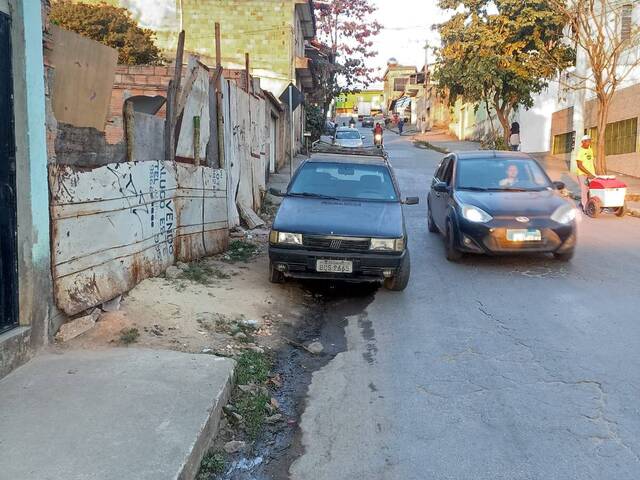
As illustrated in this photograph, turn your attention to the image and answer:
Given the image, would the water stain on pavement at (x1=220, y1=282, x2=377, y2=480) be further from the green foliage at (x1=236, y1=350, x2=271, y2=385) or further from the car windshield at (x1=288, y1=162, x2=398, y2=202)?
the car windshield at (x1=288, y1=162, x2=398, y2=202)

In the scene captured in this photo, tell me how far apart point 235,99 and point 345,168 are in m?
3.40

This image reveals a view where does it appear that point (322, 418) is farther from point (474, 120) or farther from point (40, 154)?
point (474, 120)

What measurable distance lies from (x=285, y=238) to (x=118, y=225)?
1943 mm

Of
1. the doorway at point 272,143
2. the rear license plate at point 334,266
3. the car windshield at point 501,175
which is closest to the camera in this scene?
the rear license plate at point 334,266

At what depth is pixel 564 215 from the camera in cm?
858

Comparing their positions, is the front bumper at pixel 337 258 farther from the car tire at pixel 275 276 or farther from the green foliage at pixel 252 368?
the green foliage at pixel 252 368

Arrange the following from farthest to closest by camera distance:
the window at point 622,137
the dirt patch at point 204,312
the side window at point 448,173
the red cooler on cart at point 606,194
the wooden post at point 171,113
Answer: the window at point 622,137 < the red cooler on cart at point 606,194 < the side window at point 448,173 < the wooden post at point 171,113 < the dirt patch at point 204,312

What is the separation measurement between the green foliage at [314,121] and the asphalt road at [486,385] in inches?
1185

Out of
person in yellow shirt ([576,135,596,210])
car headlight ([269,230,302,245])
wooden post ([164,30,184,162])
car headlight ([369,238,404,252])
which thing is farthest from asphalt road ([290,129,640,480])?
person in yellow shirt ([576,135,596,210])

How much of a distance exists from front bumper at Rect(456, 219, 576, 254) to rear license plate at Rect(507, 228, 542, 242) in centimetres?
4

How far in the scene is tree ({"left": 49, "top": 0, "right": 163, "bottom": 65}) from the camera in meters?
19.3

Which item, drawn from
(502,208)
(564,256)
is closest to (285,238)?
(502,208)

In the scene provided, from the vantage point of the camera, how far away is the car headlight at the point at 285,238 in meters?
7.01

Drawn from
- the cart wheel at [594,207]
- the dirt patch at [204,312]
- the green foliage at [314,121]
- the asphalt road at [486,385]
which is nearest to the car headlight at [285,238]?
the dirt patch at [204,312]
